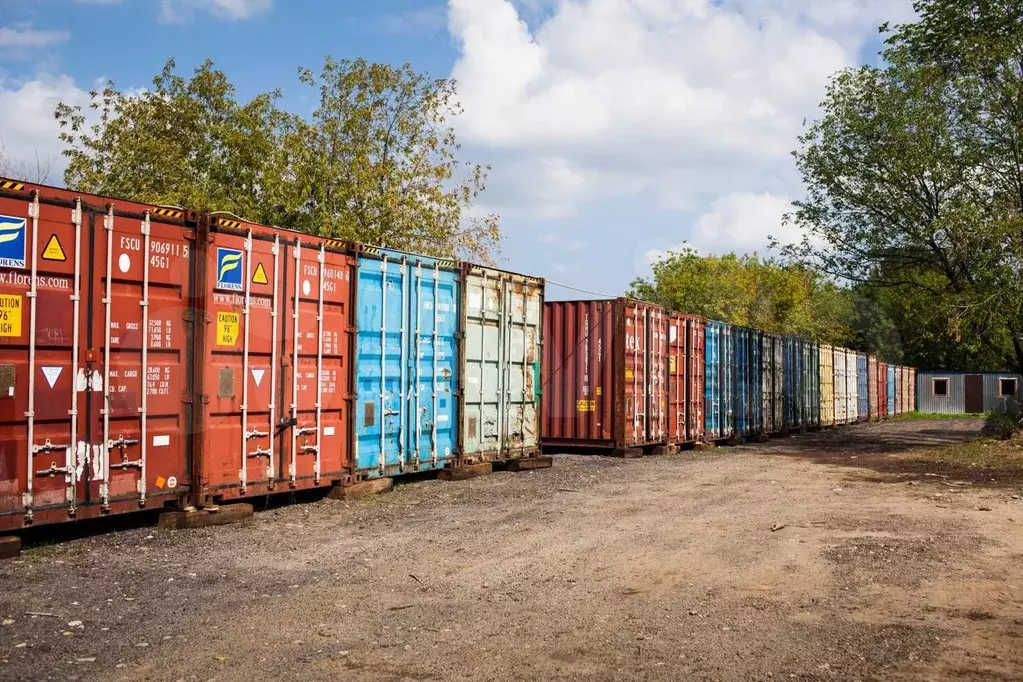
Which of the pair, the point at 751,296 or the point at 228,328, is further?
the point at 751,296

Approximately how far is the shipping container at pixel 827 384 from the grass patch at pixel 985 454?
1218 cm

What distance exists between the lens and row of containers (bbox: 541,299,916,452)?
2017cm

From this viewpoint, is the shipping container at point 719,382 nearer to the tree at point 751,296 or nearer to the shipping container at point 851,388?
the shipping container at point 851,388

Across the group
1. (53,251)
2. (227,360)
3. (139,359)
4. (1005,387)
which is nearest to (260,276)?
(227,360)

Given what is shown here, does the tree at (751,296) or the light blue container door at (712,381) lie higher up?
the tree at (751,296)

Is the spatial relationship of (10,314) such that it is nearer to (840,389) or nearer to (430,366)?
(430,366)

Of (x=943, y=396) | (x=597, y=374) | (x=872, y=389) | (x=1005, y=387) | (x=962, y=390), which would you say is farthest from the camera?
(x=943, y=396)

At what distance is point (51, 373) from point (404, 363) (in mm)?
5445

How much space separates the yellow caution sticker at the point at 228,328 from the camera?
34.7ft

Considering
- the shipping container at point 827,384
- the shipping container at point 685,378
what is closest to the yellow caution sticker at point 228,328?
the shipping container at point 685,378

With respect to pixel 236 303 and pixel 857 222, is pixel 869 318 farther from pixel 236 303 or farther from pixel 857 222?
pixel 236 303

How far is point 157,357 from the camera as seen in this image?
9898 mm

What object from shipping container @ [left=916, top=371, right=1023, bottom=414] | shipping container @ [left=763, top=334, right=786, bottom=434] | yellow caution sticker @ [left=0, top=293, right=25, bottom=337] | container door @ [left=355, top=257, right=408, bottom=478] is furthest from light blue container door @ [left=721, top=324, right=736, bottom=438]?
shipping container @ [left=916, top=371, right=1023, bottom=414]

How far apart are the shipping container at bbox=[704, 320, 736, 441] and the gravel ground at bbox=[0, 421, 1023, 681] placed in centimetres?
1212
